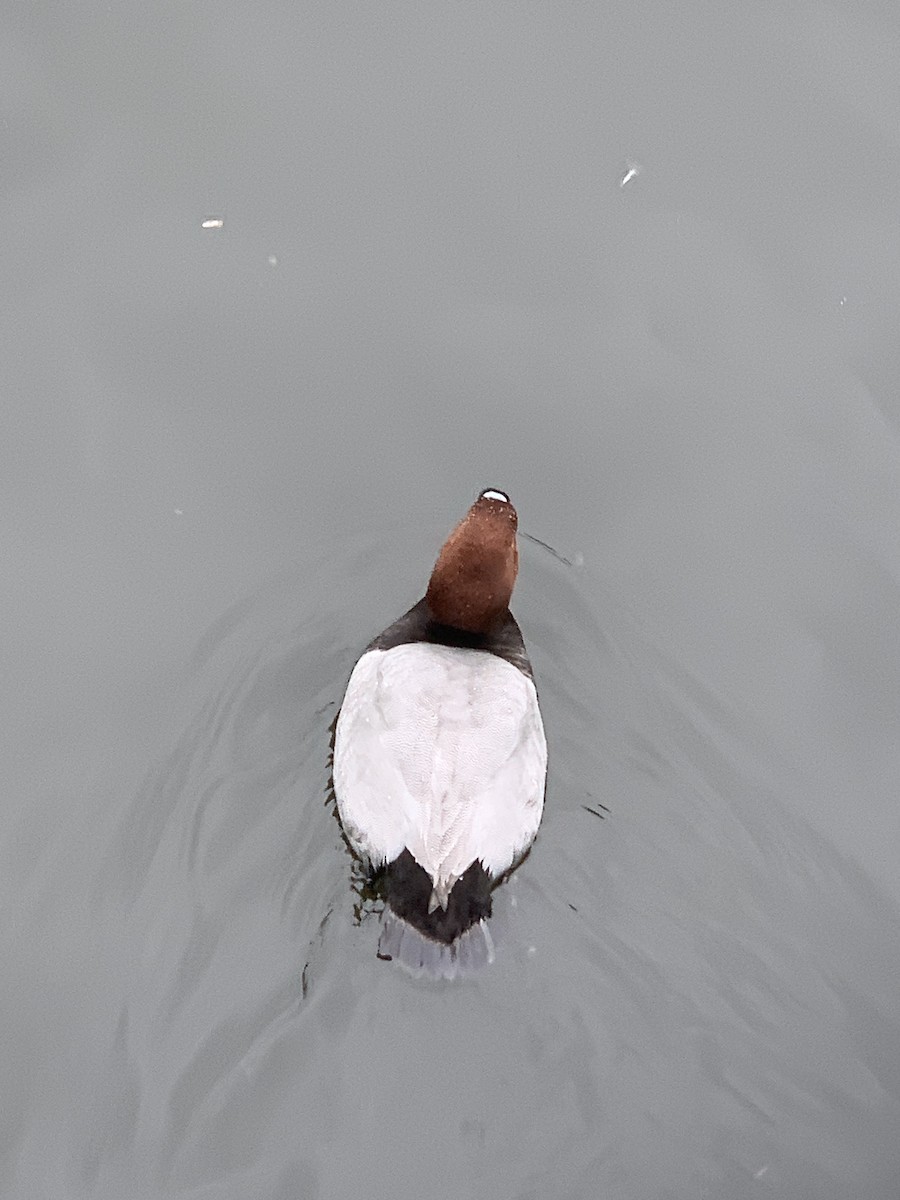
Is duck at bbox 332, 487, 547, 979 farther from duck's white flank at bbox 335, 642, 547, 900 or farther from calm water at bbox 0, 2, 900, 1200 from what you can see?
calm water at bbox 0, 2, 900, 1200

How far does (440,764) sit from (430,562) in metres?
1.12

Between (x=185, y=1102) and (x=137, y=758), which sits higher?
(x=137, y=758)

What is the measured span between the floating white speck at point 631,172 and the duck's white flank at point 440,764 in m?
2.31

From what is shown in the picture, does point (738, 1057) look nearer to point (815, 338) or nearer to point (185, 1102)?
point (185, 1102)

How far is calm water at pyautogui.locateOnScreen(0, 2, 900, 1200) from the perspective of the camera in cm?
403

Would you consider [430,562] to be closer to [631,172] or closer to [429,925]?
[429,925]

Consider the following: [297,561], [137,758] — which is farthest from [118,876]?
[297,561]

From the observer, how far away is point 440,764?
4.29 metres

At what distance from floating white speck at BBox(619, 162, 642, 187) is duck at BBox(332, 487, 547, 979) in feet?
5.57

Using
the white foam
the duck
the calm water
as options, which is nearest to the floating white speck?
the calm water

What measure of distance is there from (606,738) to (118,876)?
175 cm

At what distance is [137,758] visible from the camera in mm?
4512

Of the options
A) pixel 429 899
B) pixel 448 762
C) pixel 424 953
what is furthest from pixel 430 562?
pixel 424 953

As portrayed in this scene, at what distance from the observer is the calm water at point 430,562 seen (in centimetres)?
403
